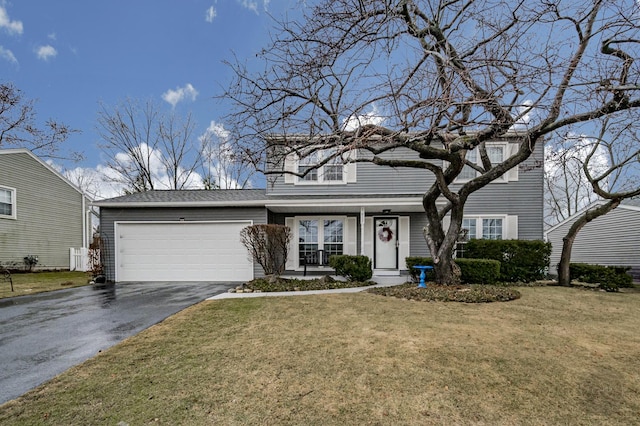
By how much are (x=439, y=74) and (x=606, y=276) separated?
8.57 metres

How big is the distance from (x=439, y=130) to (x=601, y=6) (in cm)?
407

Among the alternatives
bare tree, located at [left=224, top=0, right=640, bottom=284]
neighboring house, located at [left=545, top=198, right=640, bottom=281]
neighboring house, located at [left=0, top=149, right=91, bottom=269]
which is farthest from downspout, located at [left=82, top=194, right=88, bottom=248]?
neighboring house, located at [left=545, top=198, right=640, bottom=281]

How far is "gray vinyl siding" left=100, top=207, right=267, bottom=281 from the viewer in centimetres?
1110

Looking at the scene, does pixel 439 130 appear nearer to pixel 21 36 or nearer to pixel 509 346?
pixel 509 346

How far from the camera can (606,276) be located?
919 cm

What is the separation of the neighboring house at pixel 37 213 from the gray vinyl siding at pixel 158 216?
702cm

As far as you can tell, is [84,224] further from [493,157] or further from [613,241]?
[613,241]

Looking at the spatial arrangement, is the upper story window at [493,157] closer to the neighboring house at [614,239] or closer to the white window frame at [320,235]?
the white window frame at [320,235]

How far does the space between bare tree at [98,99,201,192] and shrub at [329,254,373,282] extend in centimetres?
1666

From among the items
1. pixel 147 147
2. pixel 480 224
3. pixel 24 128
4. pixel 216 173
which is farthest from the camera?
pixel 216 173

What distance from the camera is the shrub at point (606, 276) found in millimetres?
9070

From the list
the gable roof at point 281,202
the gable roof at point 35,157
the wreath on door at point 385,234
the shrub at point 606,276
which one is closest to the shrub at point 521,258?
the shrub at point 606,276

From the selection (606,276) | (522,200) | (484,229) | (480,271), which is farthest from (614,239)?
(480,271)

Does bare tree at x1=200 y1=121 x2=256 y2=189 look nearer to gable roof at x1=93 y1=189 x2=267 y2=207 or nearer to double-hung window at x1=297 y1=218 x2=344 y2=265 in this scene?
gable roof at x1=93 y1=189 x2=267 y2=207
